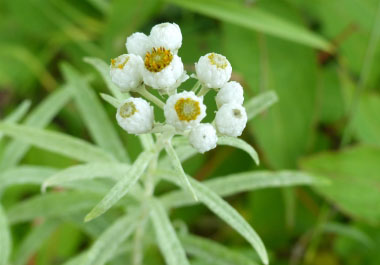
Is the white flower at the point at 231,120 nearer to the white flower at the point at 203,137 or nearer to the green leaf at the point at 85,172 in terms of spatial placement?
the white flower at the point at 203,137

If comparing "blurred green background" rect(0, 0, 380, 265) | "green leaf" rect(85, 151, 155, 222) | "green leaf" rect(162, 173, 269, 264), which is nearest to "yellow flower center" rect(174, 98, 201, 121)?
"green leaf" rect(85, 151, 155, 222)

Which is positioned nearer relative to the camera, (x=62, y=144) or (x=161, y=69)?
(x=161, y=69)

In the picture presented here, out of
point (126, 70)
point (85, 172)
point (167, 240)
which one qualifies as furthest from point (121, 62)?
point (167, 240)

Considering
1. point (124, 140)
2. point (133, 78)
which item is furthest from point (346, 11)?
point (133, 78)

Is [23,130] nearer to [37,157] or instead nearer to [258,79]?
[37,157]

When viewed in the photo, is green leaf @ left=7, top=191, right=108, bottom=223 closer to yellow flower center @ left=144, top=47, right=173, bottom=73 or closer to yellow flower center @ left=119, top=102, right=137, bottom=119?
yellow flower center @ left=119, top=102, right=137, bottom=119

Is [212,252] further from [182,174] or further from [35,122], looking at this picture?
[35,122]
